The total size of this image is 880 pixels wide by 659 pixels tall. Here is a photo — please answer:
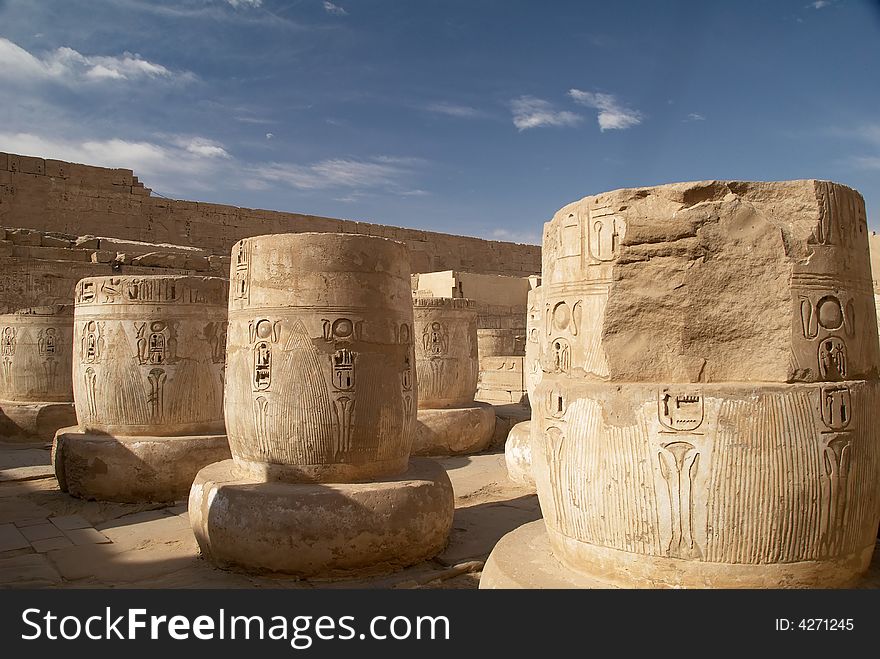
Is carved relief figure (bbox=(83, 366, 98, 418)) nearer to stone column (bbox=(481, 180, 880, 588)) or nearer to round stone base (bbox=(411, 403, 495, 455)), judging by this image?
round stone base (bbox=(411, 403, 495, 455))

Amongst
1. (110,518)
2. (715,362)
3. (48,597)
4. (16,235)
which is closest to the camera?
(715,362)

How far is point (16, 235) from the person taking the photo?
41.3ft

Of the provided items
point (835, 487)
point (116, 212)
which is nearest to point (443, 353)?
point (835, 487)

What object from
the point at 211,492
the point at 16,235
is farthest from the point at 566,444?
the point at 16,235

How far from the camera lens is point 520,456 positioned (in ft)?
20.6

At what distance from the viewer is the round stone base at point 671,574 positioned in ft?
7.95

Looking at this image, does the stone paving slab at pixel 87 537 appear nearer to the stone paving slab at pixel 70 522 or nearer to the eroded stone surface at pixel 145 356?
the stone paving slab at pixel 70 522

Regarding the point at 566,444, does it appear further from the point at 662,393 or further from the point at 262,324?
the point at 262,324

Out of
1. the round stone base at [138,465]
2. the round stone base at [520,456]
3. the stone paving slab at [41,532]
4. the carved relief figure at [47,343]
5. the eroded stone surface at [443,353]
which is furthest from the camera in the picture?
the carved relief figure at [47,343]

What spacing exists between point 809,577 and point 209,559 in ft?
10.5

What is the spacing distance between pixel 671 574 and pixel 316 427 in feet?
A: 7.41

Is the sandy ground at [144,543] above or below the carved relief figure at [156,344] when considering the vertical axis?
below

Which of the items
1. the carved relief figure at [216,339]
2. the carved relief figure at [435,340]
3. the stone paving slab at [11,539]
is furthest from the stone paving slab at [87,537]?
the carved relief figure at [435,340]

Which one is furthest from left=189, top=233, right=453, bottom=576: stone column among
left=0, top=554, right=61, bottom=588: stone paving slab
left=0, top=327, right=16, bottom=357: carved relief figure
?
left=0, top=327, right=16, bottom=357: carved relief figure
